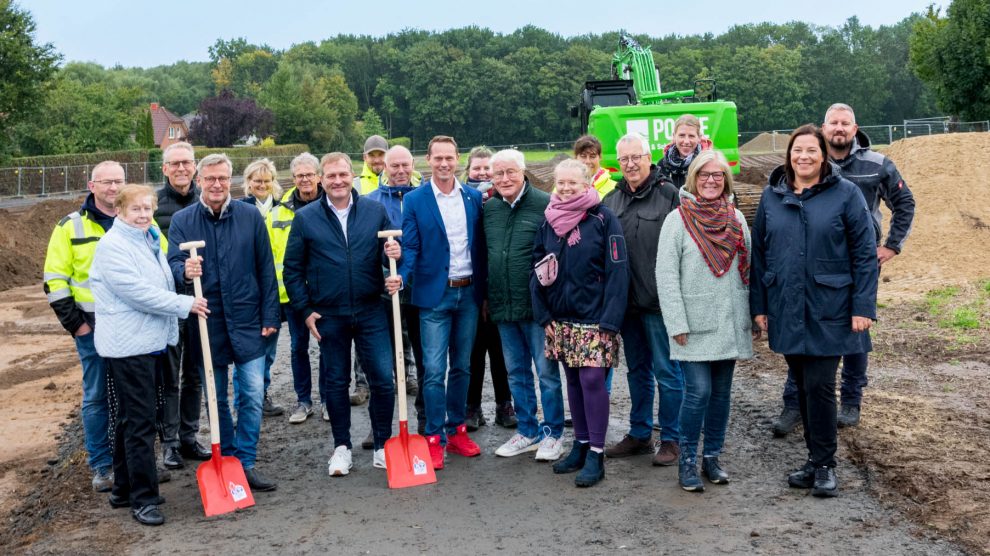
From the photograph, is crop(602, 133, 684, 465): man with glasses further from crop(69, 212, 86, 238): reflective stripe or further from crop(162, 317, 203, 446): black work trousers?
crop(69, 212, 86, 238): reflective stripe

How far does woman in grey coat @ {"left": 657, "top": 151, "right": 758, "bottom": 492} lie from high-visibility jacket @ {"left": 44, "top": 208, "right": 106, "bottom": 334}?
139 inches

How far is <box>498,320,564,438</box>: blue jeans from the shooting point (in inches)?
245

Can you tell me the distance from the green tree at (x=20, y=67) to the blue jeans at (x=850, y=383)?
2166cm

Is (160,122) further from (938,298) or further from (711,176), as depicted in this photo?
(711,176)

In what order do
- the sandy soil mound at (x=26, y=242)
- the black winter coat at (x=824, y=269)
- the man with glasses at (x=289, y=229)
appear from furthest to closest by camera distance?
the sandy soil mound at (x=26, y=242)
the man with glasses at (x=289, y=229)
the black winter coat at (x=824, y=269)

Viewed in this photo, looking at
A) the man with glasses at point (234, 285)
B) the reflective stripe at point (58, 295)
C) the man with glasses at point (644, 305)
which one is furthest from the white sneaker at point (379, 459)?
the reflective stripe at point (58, 295)

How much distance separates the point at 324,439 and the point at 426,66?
262ft

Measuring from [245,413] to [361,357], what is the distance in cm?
81

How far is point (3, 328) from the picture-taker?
44.2 feet

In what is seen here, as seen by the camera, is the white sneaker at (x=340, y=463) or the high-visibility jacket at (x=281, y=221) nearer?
the white sneaker at (x=340, y=463)

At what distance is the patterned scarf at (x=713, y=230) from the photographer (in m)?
5.53

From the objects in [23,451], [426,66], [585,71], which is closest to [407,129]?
[426,66]

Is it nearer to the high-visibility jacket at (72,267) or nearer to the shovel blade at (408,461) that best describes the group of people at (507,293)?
the high-visibility jacket at (72,267)

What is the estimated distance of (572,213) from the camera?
5.79 metres
